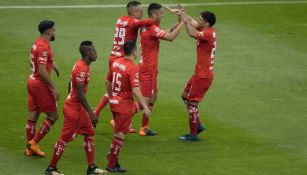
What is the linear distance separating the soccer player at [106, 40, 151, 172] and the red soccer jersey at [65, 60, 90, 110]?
65cm

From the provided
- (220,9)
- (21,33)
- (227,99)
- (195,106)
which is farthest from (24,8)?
(195,106)

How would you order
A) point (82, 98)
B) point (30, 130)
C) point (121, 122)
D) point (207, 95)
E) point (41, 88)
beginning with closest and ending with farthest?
point (82, 98)
point (121, 122)
point (41, 88)
point (30, 130)
point (207, 95)

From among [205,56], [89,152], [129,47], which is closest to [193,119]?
[205,56]

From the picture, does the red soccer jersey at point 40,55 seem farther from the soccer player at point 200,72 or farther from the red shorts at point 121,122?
the soccer player at point 200,72

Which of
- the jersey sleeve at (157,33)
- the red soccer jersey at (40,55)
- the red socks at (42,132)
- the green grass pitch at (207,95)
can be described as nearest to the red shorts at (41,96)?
the red soccer jersey at (40,55)

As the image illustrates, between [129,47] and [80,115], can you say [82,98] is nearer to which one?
[80,115]

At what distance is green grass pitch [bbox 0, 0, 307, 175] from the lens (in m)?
18.0

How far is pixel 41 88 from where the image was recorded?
1800cm

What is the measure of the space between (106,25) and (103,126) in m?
9.11

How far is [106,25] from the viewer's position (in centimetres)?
2917

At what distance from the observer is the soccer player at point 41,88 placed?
17703 millimetres

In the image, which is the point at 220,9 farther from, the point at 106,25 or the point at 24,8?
the point at 24,8

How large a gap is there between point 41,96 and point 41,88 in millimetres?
166

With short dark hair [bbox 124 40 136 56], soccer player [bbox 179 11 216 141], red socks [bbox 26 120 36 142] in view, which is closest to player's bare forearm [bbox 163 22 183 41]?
soccer player [bbox 179 11 216 141]
